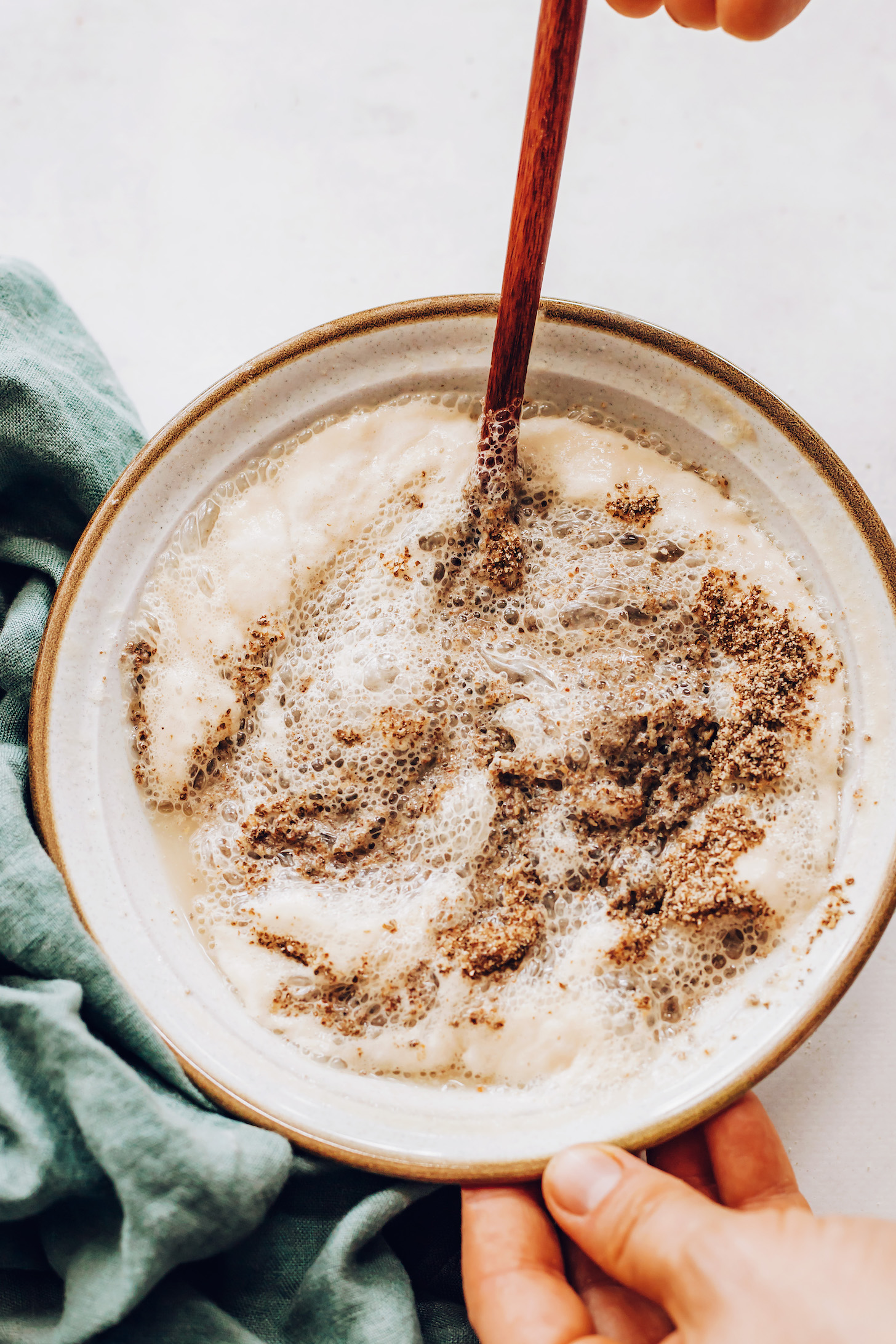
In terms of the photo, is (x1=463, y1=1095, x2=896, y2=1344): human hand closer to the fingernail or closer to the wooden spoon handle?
the fingernail

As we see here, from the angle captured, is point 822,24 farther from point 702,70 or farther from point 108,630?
point 108,630

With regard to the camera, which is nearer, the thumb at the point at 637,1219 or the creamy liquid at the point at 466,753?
the thumb at the point at 637,1219

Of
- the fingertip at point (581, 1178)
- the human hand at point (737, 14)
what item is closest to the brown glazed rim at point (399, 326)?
the fingertip at point (581, 1178)

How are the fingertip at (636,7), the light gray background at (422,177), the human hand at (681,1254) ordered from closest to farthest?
the human hand at (681,1254) < the fingertip at (636,7) < the light gray background at (422,177)

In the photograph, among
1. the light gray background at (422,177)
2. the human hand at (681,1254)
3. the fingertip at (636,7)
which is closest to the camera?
the human hand at (681,1254)

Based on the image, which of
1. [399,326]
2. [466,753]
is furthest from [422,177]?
[466,753]

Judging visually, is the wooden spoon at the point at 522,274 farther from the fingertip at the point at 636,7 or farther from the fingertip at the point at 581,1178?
the fingertip at the point at 581,1178
